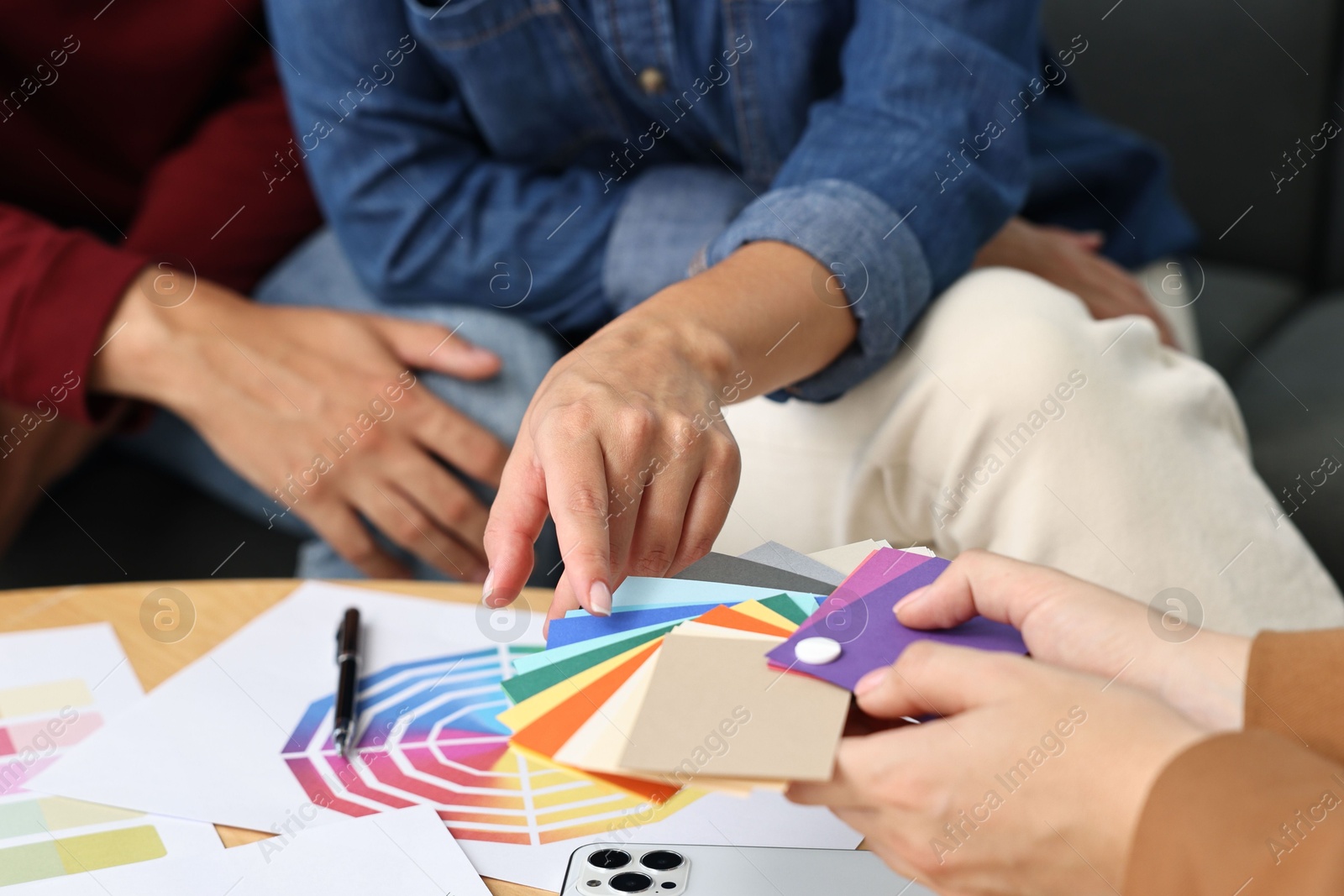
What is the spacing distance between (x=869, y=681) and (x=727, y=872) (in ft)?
0.43

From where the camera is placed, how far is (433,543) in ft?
2.92

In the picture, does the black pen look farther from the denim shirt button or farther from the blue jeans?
the denim shirt button

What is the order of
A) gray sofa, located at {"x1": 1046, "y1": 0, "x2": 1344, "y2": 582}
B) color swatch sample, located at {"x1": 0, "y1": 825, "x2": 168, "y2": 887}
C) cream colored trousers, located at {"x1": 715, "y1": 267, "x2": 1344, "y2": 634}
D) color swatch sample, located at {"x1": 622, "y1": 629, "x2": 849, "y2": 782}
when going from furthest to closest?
gray sofa, located at {"x1": 1046, "y1": 0, "x2": 1344, "y2": 582}
cream colored trousers, located at {"x1": 715, "y1": 267, "x2": 1344, "y2": 634}
color swatch sample, located at {"x1": 0, "y1": 825, "x2": 168, "y2": 887}
color swatch sample, located at {"x1": 622, "y1": 629, "x2": 849, "y2": 782}

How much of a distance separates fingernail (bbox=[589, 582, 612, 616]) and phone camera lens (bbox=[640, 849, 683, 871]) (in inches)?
4.6

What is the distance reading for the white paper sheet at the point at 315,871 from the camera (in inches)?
18.4

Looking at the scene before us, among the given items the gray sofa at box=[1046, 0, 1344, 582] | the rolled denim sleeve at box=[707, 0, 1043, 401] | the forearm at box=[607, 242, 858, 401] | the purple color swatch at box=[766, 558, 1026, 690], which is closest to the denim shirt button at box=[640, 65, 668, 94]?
the rolled denim sleeve at box=[707, 0, 1043, 401]

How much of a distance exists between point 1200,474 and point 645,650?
0.40 meters

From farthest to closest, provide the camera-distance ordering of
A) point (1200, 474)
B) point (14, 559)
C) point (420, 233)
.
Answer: point (14, 559) → point (420, 233) → point (1200, 474)

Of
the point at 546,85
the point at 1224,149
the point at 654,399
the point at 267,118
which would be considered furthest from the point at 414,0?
the point at 1224,149

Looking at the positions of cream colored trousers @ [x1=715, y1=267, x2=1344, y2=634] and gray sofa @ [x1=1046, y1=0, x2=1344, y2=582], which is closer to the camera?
cream colored trousers @ [x1=715, y1=267, x2=1344, y2=634]

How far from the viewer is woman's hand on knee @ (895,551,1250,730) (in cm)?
41

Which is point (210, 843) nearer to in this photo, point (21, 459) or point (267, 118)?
point (21, 459)

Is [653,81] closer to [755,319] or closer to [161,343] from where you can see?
[755,319]

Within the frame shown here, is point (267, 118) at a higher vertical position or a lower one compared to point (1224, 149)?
higher
